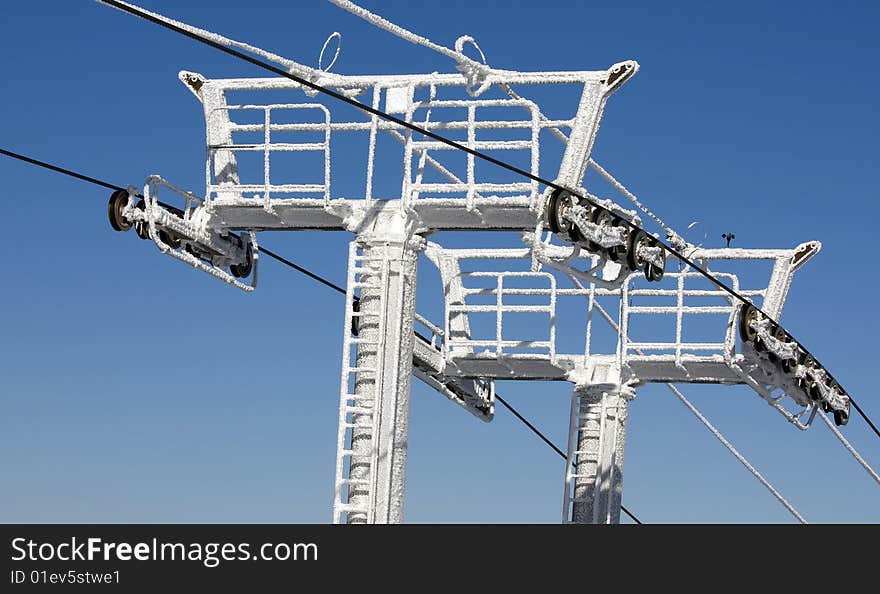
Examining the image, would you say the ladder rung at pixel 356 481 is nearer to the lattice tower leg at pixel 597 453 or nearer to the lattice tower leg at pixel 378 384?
the lattice tower leg at pixel 378 384

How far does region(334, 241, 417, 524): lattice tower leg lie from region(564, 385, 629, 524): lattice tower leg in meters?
7.35

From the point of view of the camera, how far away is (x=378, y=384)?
66.0 ft

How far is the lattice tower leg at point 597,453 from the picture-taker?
1077 inches

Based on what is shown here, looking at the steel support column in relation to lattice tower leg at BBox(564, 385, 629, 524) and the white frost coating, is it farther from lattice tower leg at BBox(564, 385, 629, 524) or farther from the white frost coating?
the white frost coating

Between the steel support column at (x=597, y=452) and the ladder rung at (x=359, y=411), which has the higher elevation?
the steel support column at (x=597, y=452)

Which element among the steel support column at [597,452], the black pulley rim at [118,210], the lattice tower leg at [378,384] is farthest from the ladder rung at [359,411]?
the steel support column at [597,452]

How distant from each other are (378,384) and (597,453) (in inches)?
323

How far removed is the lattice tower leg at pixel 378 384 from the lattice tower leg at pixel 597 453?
289 inches

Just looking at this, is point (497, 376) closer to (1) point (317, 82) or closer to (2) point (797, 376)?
(2) point (797, 376)

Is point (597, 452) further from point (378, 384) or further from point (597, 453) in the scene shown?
point (378, 384)

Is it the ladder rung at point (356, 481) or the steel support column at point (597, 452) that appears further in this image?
the steel support column at point (597, 452)

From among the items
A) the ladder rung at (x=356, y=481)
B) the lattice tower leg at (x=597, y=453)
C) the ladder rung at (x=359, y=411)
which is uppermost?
the lattice tower leg at (x=597, y=453)
